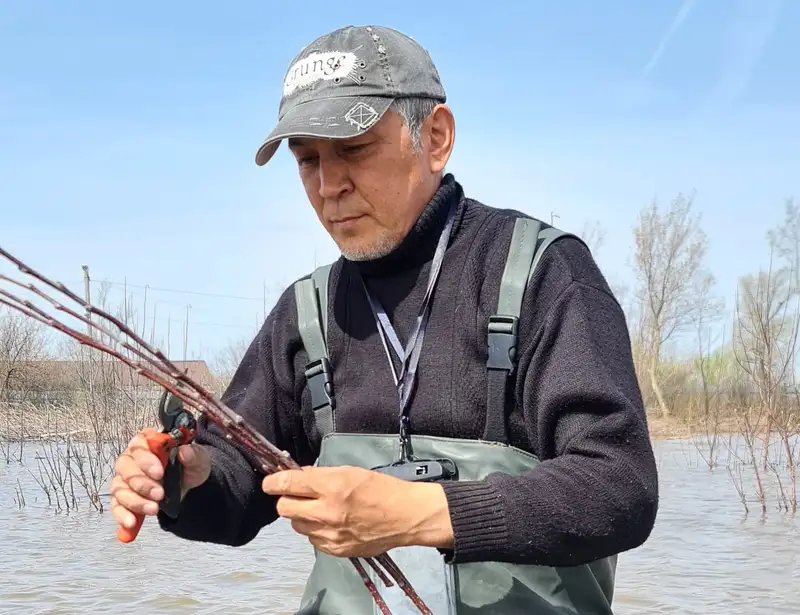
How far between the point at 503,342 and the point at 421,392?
26 cm

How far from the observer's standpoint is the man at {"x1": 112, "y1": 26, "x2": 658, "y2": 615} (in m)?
1.62

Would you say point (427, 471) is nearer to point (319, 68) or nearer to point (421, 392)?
point (421, 392)

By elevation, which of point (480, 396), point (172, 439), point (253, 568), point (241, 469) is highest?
point (480, 396)

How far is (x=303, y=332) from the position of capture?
2295 mm

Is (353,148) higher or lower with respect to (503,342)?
higher

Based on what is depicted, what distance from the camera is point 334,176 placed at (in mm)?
2102

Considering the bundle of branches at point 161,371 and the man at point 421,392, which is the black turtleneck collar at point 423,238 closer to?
the man at point 421,392

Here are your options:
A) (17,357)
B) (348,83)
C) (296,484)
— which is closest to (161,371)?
(296,484)

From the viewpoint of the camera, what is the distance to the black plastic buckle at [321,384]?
2.23m

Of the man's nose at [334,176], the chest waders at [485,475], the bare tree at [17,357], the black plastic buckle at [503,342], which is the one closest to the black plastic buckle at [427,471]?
the chest waders at [485,475]

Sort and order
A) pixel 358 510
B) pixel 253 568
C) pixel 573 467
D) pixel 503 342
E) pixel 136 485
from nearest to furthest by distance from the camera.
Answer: pixel 358 510
pixel 573 467
pixel 136 485
pixel 503 342
pixel 253 568

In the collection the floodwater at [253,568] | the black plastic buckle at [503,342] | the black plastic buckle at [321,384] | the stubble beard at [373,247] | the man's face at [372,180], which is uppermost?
the man's face at [372,180]

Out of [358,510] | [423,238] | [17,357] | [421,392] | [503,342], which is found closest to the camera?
[358,510]

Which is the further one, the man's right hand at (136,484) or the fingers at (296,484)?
the man's right hand at (136,484)
